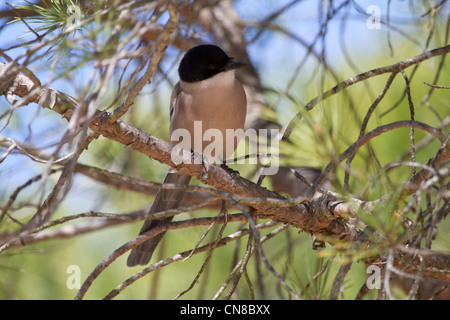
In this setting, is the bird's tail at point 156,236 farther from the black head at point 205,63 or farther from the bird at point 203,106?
the black head at point 205,63

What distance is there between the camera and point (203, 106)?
334cm

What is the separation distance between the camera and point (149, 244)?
3332mm

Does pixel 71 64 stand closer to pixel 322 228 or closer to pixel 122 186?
pixel 322 228

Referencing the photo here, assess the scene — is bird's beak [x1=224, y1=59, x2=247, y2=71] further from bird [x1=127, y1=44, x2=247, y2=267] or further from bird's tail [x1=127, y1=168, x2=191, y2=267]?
bird's tail [x1=127, y1=168, x2=191, y2=267]

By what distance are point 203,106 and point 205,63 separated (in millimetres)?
343

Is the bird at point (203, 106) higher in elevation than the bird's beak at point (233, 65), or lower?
lower

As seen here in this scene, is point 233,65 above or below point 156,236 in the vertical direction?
above

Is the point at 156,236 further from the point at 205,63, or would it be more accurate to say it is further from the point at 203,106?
the point at 205,63

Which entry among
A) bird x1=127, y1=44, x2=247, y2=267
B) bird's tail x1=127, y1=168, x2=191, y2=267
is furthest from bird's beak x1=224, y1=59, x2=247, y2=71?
bird's tail x1=127, y1=168, x2=191, y2=267

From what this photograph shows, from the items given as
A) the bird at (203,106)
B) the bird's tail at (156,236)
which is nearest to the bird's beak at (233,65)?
the bird at (203,106)

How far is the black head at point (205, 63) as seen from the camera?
135 inches

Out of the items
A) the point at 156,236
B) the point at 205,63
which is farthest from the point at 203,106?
the point at 156,236

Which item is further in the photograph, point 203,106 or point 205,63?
point 205,63
